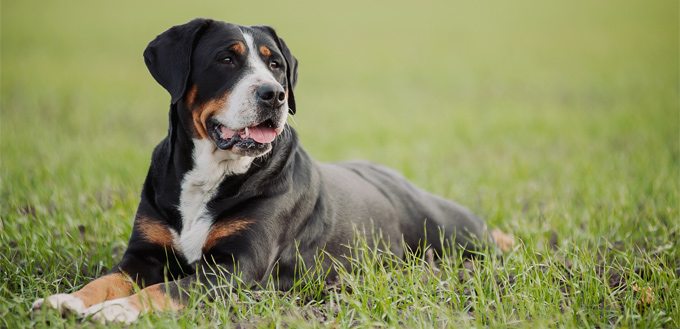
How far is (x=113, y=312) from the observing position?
2.88 metres

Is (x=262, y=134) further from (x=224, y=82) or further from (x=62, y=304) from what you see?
(x=62, y=304)

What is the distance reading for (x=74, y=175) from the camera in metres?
6.47

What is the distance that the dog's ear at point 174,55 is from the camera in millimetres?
3617

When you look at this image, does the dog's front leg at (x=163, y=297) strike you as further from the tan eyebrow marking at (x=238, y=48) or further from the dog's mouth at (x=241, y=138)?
the tan eyebrow marking at (x=238, y=48)

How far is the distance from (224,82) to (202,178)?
1.85 feet

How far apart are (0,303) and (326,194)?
1884 millimetres

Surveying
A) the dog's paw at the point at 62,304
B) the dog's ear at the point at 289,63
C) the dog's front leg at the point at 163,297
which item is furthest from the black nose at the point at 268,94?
the dog's paw at the point at 62,304

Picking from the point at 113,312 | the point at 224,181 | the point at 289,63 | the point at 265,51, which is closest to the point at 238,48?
the point at 265,51

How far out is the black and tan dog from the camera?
136 inches

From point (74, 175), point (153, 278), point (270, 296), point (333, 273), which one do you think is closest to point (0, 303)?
point (153, 278)

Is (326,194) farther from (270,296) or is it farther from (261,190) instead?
(270,296)

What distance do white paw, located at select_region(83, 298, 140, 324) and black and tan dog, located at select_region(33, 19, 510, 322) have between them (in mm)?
276

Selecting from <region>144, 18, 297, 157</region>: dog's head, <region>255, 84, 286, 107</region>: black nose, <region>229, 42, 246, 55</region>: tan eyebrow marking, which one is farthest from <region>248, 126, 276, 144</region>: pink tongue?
<region>229, 42, 246, 55</region>: tan eyebrow marking

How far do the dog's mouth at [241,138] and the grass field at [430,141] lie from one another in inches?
31.4
